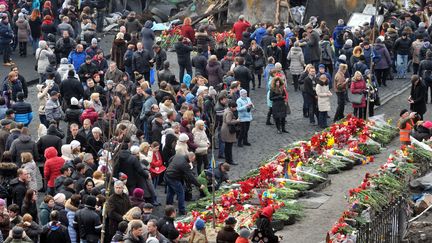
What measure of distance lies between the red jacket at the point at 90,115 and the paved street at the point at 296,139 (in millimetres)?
2978

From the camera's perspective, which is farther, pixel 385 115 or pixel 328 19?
pixel 328 19

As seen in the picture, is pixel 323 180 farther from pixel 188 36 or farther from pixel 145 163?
pixel 188 36

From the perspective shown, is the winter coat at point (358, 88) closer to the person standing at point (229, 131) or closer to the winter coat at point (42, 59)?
the person standing at point (229, 131)

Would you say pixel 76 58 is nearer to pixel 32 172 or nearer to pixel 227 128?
pixel 227 128

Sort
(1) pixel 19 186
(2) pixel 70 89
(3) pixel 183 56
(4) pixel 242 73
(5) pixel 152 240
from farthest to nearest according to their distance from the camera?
(3) pixel 183 56 < (4) pixel 242 73 < (2) pixel 70 89 < (1) pixel 19 186 < (5) pixel 152 240

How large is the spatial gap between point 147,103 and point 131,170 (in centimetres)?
452

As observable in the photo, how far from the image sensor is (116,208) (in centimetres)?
2831

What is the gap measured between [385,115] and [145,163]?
388 inches

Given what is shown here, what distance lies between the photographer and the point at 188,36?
44.1 meters

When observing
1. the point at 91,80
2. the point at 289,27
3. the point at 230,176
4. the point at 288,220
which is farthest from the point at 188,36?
the point at 288,220

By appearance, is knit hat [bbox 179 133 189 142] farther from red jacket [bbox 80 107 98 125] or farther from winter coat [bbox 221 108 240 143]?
red jacket [bbox 80 107 98 125]

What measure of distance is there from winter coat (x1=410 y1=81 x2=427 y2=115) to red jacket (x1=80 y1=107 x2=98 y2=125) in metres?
8.27

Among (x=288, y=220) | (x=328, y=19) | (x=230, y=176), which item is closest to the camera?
(x=288, y=220)

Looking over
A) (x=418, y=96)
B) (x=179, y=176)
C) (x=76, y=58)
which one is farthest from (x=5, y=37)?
(x=179, y=176)
